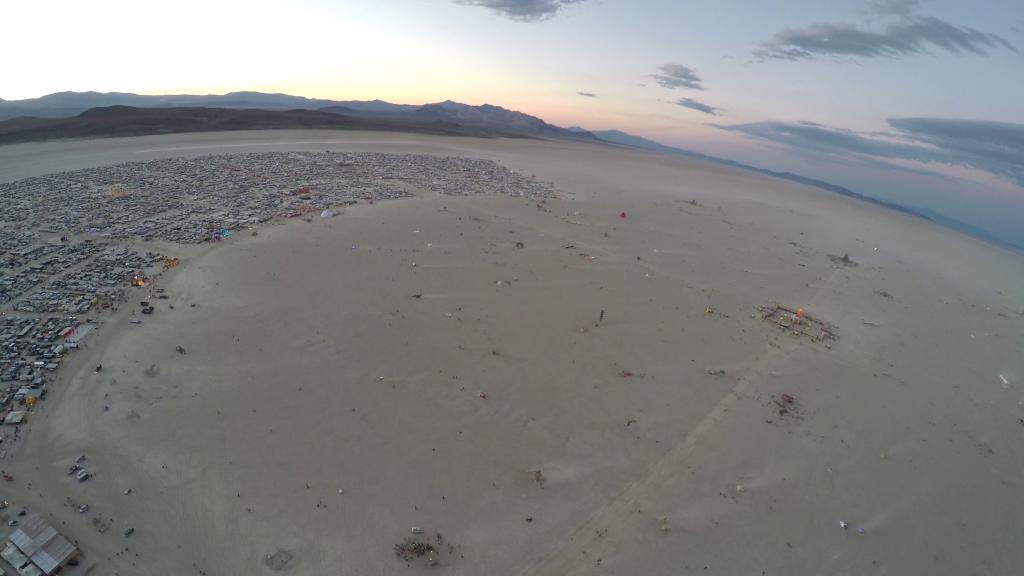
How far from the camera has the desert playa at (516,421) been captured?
29.0 ft

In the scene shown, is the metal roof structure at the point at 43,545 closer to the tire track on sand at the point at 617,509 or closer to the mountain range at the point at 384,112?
the tire track on sand at the point at 617,509

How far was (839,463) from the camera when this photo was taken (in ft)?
38.0

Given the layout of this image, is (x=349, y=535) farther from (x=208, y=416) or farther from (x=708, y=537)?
(x=708, y=537)

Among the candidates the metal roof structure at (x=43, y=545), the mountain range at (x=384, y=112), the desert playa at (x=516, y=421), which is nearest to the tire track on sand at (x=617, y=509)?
the desert playa at (x=516, y=421)

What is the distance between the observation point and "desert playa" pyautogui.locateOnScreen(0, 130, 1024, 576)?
8.85 meters

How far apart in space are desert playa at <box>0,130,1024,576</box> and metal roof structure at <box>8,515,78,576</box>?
28cm

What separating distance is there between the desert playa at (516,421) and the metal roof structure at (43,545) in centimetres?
28

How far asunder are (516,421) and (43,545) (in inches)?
357

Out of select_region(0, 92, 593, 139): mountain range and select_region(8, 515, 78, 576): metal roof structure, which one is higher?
select_region(0, 92, 593, 139): mountain range

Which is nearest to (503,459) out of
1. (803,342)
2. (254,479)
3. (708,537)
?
(708,537)

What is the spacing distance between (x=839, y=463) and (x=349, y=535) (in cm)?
1169

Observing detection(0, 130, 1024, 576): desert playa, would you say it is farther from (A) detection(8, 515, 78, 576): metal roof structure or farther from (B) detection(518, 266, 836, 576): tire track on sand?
(A) detection(8, 515, 78, 576): metal roof structure

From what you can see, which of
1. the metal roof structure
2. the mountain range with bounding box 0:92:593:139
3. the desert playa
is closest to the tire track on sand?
the desert playa

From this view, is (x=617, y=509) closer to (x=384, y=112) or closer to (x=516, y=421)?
(x=516, y=421)
